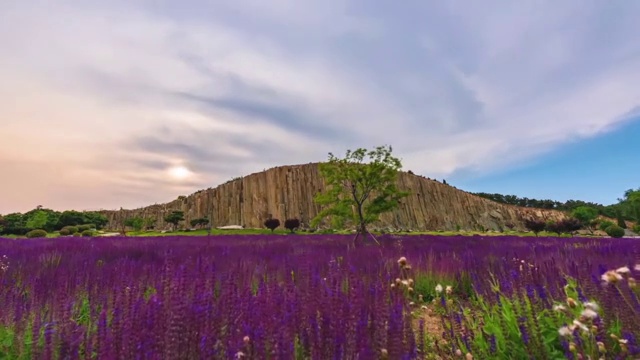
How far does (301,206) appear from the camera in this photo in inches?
2291

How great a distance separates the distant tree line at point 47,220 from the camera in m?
29.9

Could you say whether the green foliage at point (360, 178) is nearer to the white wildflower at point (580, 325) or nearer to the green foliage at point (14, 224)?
the white wildflower at point (580, 325)

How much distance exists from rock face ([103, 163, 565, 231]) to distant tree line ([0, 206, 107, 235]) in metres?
10.8

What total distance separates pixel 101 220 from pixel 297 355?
42.4 metres

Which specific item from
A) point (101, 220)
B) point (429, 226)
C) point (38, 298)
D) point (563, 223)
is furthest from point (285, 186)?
point (38, 298)

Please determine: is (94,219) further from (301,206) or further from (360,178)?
(360,178)

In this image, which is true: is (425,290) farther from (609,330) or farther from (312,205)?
(312,205)

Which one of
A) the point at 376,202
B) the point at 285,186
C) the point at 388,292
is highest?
the point at 285,186

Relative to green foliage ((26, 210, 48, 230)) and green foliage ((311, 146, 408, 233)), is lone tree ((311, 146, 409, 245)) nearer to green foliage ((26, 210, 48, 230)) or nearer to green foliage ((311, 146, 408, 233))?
green foliage ((311, 146, 408, 233))

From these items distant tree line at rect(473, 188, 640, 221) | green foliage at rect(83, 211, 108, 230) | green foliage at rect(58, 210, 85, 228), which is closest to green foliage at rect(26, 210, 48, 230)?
green foliage at rect(58, 210, 85, 228)

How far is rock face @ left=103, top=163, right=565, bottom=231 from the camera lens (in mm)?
54125

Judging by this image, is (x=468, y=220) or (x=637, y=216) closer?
(x=637, y=216)

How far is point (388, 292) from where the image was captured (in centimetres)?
295

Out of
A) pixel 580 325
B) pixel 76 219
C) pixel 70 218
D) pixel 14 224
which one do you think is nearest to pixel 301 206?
pixel 76 219
